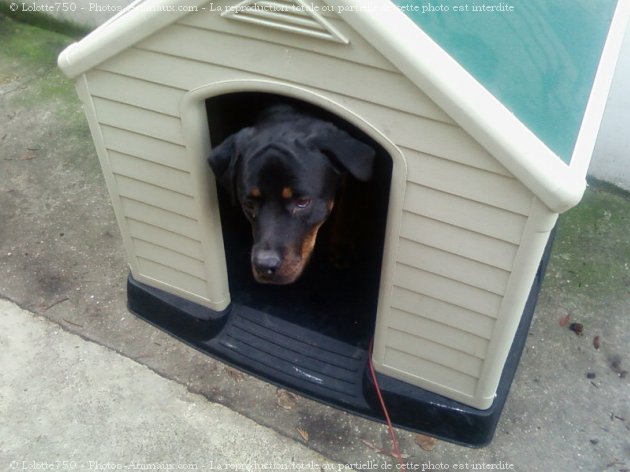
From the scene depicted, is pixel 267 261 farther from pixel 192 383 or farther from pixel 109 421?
pixel 109 421

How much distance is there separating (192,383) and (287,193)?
3.63 ft

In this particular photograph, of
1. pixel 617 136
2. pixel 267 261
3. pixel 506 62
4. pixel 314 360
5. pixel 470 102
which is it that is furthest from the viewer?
pixel 617 136

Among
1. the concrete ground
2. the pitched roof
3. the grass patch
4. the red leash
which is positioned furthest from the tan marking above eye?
the grass patch

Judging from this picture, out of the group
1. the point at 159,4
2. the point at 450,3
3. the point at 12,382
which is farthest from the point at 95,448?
the point at 450,3

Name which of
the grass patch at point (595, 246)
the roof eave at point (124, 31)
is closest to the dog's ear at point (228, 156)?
the roof eave at point (124, 31)

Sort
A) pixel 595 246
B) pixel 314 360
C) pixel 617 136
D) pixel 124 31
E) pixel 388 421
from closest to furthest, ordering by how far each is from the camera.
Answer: pixel 124 31
pixel 388 421
pixel 314 360
pixel 595 246
pixel 617 136

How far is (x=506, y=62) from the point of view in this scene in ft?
6.36

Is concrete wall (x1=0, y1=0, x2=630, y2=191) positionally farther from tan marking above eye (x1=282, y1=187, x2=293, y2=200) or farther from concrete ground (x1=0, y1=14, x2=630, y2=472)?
tan marking above eye (x1=282, y1=187, x2=293, y2=200)

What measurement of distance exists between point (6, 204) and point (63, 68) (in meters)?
1.64

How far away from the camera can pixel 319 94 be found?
1961mm

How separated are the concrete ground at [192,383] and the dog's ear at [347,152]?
1.09m

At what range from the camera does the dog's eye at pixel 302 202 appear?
2.16 metres

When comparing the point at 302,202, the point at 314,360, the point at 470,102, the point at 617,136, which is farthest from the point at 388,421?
the point at 617,136

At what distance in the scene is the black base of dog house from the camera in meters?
2.55
